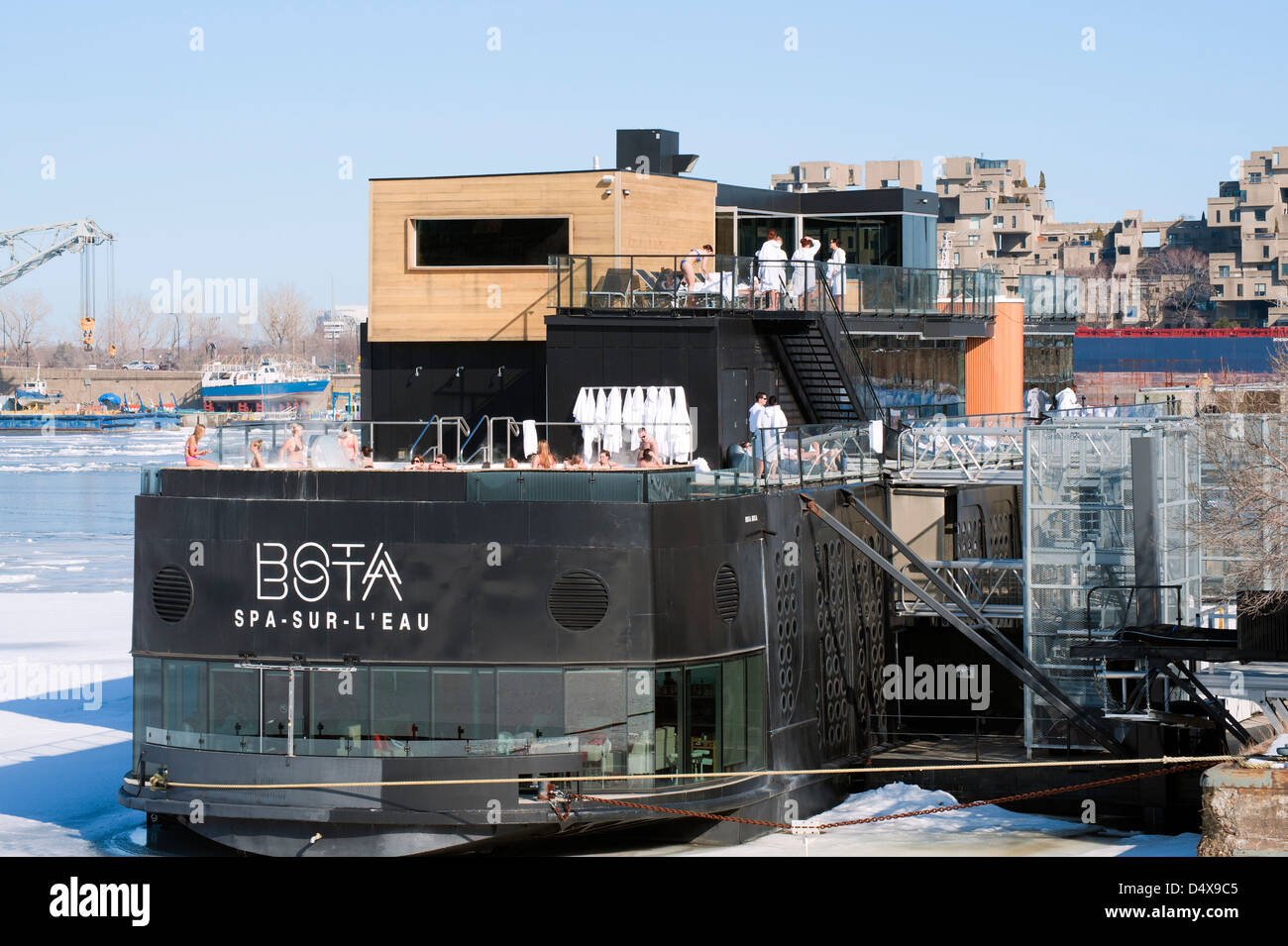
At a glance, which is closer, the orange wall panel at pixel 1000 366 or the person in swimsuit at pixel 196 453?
the person in swimsuit at pixel 196 453

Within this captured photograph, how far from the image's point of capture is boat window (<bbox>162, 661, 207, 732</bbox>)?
22.6 meters

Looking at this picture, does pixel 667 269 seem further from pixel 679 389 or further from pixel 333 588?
pixel 333 588

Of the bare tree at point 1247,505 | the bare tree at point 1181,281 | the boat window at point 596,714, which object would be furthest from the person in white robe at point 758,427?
the bare tree at point 1181,281

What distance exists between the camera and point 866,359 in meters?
33.8


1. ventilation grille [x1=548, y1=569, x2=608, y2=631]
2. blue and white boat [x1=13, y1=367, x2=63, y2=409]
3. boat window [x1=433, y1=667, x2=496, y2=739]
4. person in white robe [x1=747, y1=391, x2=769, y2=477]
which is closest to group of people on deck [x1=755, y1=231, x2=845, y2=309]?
person in white robe [x1=747, y1=391, x2=769, y2=477]

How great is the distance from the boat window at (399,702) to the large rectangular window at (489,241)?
10.1 meters

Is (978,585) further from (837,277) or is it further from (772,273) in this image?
(772,273)

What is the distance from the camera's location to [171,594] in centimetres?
2286

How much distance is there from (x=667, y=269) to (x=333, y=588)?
9.60 m

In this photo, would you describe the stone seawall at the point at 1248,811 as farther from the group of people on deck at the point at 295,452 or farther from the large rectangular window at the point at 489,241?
the large rectangular window at the point at 489,241

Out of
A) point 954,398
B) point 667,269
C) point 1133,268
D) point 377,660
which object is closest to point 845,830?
point 377,660

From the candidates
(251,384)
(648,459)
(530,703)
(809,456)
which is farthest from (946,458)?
(251,384)

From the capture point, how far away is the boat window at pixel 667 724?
22.1 m
